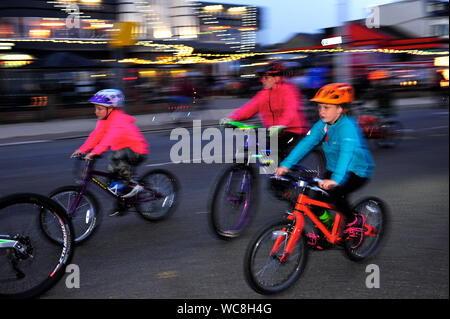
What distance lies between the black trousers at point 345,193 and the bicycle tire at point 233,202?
4.36 ft

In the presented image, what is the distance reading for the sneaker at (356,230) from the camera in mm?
3949

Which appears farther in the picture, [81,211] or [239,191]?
[239,191]

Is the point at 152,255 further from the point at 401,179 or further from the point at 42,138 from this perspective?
the point at 42,138

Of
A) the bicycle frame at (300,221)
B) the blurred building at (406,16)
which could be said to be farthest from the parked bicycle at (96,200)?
the blurred building at (406,16)

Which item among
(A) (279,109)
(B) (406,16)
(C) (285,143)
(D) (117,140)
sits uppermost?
(B) (406,16)

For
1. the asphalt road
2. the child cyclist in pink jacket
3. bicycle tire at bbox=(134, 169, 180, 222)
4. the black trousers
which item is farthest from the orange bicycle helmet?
bicycle tire at bbox=(134, 169, 180, 222)

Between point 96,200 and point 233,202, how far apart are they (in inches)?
56.3

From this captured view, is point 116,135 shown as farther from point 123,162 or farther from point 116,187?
point 116,187

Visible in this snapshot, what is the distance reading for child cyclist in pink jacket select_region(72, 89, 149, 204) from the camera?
502 centimetres

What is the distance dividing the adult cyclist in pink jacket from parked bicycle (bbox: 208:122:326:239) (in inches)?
13.6

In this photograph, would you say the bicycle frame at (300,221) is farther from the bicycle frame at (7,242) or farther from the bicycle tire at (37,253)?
the bicycle frame at (7,242)

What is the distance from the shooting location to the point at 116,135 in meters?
5.02

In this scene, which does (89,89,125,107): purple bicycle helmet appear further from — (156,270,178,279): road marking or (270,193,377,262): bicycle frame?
(270,193,377,262): bicycle frame

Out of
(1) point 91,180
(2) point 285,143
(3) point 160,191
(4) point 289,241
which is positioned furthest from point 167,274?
(2) point 285,143
